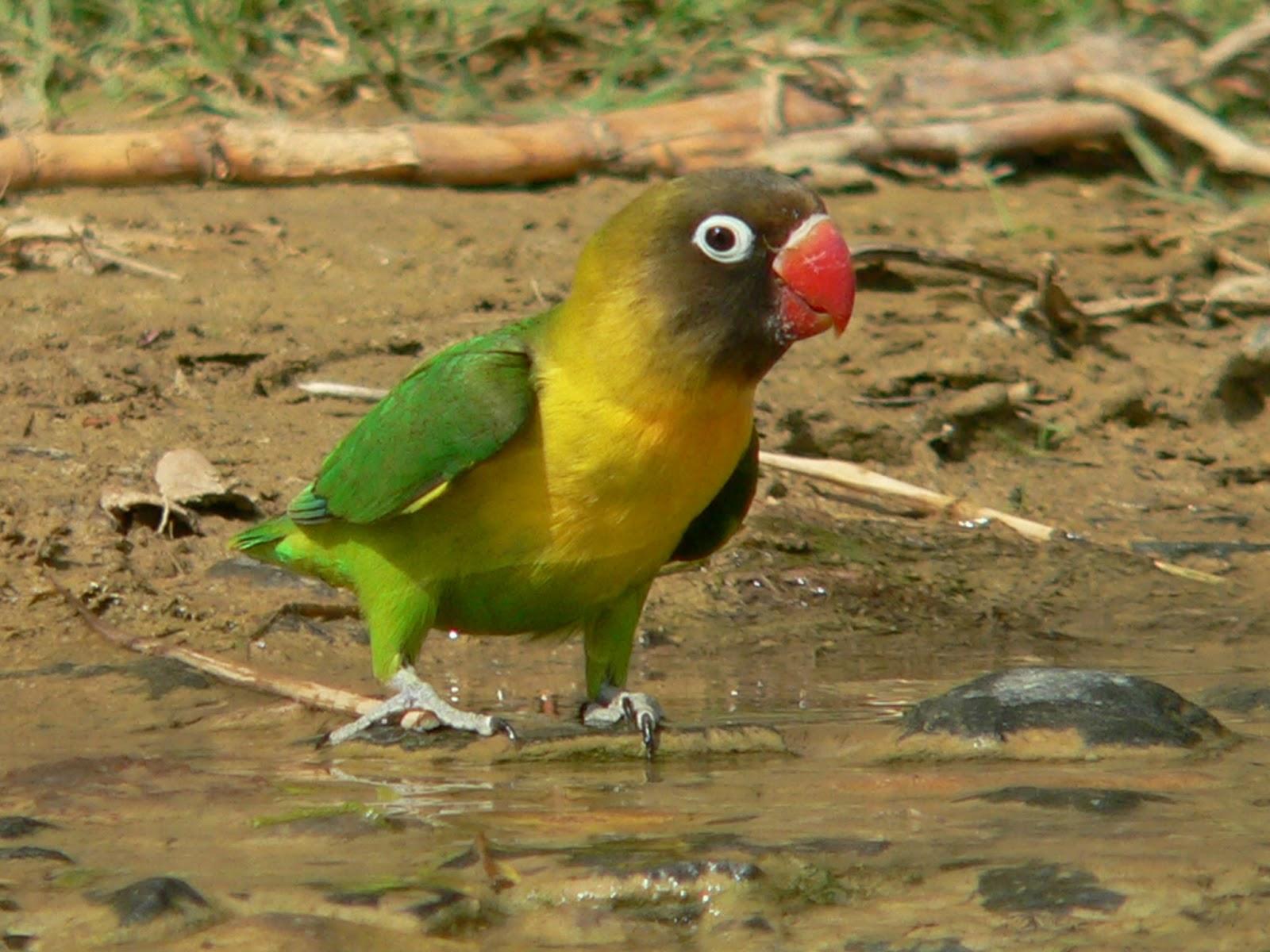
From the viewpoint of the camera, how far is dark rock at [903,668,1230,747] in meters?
4.32

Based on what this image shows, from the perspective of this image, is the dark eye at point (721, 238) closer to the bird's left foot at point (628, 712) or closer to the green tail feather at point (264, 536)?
the bird's left foot at point (628, 712)

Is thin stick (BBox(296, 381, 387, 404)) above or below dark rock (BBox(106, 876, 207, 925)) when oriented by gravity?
below

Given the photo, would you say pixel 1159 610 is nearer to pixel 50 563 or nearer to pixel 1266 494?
pixel 1266 494

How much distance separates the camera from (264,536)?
16.9ft

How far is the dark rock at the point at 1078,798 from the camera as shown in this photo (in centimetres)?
382

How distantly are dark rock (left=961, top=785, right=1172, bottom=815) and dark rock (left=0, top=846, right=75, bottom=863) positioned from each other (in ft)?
5.48

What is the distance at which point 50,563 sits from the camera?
542 cm

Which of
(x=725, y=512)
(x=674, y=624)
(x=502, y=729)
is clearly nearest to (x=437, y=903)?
(x=502, y=729)

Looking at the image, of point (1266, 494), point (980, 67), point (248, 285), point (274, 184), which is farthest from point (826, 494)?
point (980, 67)

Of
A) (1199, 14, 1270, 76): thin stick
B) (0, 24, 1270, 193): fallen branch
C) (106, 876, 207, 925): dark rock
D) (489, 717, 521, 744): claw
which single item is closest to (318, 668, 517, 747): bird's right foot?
(489, 717, 521, 744): claw

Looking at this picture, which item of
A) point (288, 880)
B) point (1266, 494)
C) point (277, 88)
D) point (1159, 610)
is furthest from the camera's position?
point (277, 88)

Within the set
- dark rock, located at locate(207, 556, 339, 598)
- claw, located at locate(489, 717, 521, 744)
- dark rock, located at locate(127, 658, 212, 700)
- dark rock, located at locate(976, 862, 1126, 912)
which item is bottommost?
dark rock, located at locate(207, 556, 339, 598)

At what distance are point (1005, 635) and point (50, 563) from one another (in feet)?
8.52

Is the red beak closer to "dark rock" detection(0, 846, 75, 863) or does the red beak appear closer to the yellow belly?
the yellow belly
